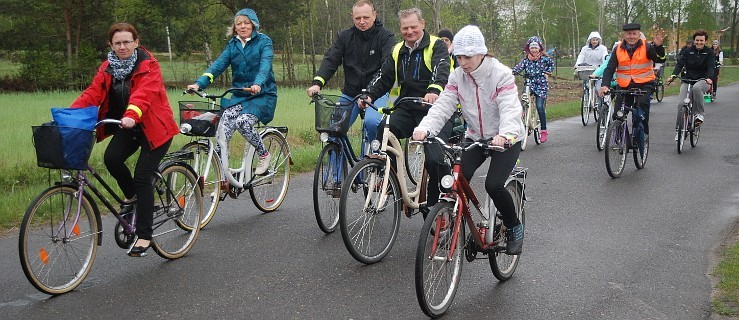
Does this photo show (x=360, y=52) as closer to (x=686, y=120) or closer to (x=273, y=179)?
(x=273, y=179)

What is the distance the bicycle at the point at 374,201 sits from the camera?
19.7 feet

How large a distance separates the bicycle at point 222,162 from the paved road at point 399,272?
26 centimetres

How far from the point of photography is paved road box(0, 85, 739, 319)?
5.22 m

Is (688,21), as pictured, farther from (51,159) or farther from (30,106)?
(51,159)

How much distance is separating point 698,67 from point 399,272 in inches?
355

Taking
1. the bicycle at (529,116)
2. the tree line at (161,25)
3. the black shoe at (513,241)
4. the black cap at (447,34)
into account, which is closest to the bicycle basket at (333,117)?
the black shoe at (513,241)

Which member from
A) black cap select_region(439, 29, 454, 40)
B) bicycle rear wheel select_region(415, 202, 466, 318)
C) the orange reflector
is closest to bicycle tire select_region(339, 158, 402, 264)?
bicycle rear wheel select_region(415, 202, 466, 318)

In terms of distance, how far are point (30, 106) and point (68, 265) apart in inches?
715

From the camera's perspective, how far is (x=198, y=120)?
676cm

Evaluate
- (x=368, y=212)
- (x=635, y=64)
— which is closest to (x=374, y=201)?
(x=368, y=212)

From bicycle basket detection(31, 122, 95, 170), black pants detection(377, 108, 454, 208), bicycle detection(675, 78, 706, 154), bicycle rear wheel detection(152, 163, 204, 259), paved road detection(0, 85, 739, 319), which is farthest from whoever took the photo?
bicycle detection(675, 78, 706, 154)

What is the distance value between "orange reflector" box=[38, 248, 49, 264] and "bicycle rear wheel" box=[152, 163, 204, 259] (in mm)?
937

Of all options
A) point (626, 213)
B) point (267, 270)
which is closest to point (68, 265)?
point (267, 270)

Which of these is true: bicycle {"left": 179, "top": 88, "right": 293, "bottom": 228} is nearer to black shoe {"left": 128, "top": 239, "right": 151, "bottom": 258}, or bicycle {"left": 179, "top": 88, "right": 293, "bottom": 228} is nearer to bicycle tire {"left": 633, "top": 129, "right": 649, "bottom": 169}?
black shoe {"left": 128, "top": 239, "right": 151, "bottom": 258}
